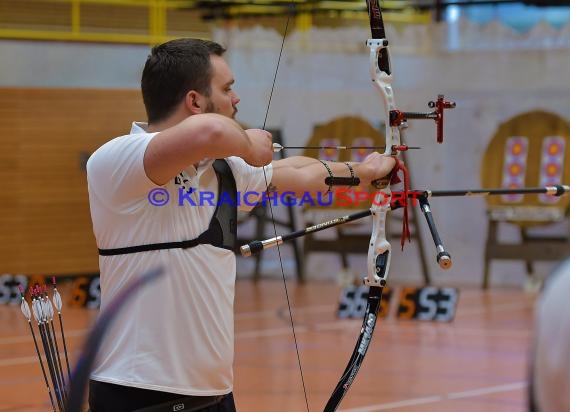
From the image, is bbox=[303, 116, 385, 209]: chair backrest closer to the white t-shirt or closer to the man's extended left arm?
the man's extended left arm

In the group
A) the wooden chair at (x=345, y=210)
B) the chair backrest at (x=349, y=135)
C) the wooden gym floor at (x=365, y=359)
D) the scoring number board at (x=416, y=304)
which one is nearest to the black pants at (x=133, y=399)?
the wooden gym floor at (x=365, y=359)

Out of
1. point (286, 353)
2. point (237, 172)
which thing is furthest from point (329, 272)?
point (237, 172)

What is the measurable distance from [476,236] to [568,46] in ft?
5.73

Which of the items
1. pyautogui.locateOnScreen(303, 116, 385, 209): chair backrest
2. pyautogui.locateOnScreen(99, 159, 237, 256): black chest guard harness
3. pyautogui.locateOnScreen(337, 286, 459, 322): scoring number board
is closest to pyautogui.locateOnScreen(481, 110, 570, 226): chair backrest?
pyautogui.locateOnScreen(303, 116, 385, 209): chair backrest

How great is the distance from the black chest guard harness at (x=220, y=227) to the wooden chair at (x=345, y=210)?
6.69m

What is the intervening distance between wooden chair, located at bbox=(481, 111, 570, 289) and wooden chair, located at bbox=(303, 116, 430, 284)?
0.67 m

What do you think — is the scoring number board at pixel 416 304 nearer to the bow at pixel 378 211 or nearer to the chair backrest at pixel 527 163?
the chair backrest at pixel 527 163

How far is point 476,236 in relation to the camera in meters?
9.38

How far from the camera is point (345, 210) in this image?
30.2 ft

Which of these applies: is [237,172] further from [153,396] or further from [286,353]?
[286,353]

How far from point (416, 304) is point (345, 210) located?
1966 millimetres

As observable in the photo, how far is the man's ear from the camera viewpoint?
7.60ft

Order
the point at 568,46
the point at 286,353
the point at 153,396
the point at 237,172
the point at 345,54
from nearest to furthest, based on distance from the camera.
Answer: the point at 153,396
the point at 237,172
the point at 286,353
the point at 568,46
the point at 345,54

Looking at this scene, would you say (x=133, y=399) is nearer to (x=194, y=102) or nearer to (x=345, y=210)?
(x=194, y=102)
